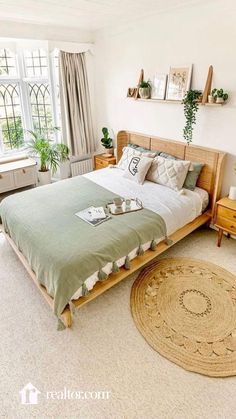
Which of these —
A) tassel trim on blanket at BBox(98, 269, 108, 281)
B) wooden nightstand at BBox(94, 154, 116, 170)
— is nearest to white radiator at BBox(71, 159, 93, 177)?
wooden nightstand at BBox(94, 154, 116, 170)

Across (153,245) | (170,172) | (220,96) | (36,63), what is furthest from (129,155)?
(36,63)

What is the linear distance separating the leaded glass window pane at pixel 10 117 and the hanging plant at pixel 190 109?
294 centimetres

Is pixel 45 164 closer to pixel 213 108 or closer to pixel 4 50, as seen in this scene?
pixel 4 50

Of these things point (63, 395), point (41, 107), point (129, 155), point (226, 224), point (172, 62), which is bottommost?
point (63, 395)

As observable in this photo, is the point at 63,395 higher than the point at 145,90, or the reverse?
the point at 145,90

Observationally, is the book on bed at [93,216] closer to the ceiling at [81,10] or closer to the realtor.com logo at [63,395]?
the realtor.com logo at [63,395]

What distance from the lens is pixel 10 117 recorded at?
15.5ft

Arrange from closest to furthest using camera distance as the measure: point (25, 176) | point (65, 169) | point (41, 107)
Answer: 1. point (25, 176)
2. point (41, 107)
3. point (65, 169)

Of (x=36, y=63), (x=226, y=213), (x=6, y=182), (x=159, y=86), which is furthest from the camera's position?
(x=36, y=63)

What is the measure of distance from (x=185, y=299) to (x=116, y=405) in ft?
3.62

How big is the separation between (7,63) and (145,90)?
2.41m

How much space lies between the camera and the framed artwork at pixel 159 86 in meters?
3.65

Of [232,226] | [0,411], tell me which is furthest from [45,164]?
[0,411]

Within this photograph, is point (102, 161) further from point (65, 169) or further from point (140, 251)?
point (140, 251)
